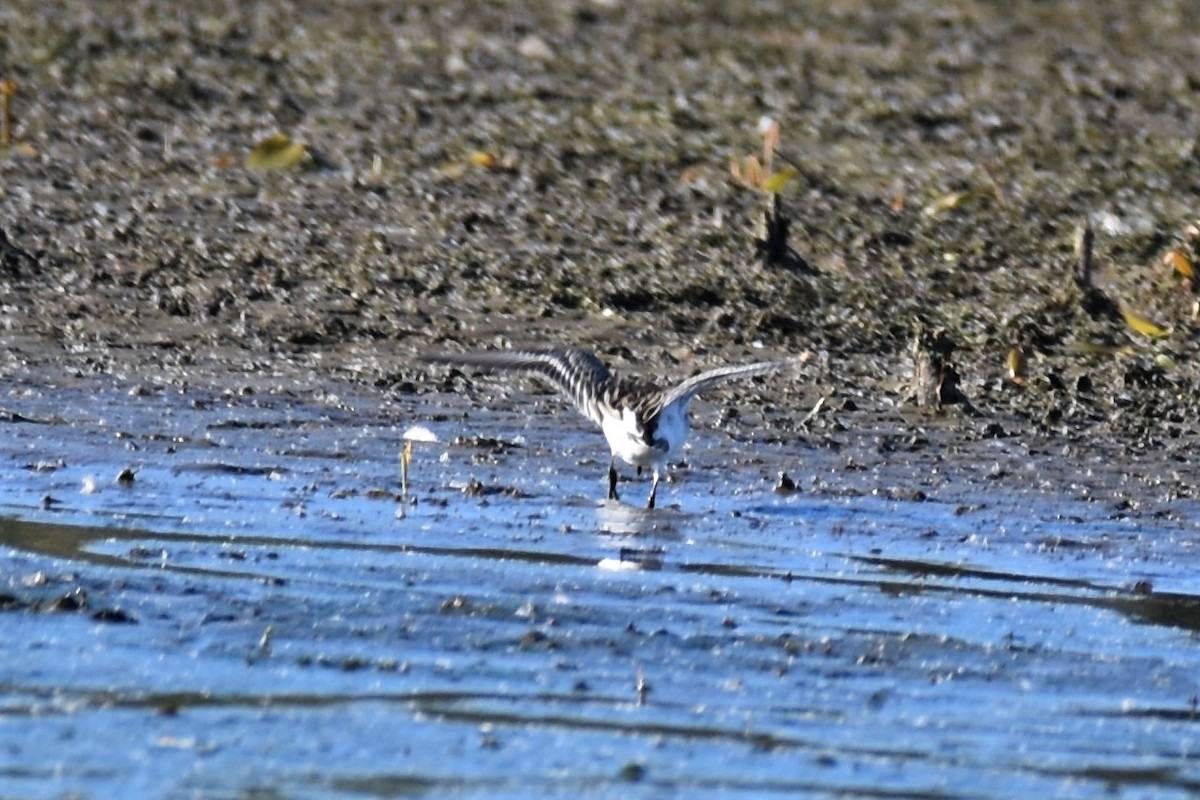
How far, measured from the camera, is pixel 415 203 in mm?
13250

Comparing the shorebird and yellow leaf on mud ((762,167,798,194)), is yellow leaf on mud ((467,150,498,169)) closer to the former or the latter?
yellow leaf on mud ((762,167,798,194))

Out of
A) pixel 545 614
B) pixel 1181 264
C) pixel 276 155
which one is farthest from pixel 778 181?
pixel 545 614

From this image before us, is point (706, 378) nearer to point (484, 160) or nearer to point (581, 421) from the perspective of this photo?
point (581, 421)

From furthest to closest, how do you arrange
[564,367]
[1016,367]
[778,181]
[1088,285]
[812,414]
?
1. [778,181]
2. [1088,285]
3. [1016,367]
4. [812,414]
5. [564,367]

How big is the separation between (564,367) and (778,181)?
4359mm

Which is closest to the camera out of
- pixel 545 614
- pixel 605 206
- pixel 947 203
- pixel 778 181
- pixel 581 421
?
pixel 545 614

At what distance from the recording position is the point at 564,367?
9781 mm

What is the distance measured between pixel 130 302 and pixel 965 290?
13.6 ft

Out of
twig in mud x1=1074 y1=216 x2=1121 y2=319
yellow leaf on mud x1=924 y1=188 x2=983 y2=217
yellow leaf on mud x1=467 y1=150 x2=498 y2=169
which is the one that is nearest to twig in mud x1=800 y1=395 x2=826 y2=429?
twig in mud x1=1074 y1=216 x2=1121 y2=319

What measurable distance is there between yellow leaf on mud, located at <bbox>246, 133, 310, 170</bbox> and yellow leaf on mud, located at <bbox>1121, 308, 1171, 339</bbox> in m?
4.59

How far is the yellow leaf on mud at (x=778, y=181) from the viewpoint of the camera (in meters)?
13.8

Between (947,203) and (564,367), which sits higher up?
(564,367)

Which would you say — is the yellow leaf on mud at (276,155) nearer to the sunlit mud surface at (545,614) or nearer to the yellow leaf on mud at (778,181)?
the yellow leaf on mud at (778,181)

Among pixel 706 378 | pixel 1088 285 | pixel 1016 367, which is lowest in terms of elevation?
pixel 1016 367
